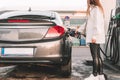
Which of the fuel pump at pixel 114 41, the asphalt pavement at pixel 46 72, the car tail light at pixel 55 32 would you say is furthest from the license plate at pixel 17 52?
the fuel pump at pixel 114 41

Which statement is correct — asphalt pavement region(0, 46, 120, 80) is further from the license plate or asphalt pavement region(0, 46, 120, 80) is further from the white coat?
the white coat

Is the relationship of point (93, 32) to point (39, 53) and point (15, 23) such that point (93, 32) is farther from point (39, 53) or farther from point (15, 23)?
point (15, 23)

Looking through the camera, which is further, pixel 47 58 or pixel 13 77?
pixel 13 77

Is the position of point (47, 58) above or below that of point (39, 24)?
below

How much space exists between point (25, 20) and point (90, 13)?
1327 mm

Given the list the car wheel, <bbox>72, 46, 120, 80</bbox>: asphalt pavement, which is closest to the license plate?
the car wheel

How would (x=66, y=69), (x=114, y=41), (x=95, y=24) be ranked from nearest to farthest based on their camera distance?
(x=95, y=24)
(x=66, y=69)
(x=114, y=41)

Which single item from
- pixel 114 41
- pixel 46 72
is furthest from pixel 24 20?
pixel 114 41

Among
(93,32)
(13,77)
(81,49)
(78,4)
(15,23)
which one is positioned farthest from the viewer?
(78,4)

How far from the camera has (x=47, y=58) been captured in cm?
720

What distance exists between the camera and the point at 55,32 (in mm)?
7309

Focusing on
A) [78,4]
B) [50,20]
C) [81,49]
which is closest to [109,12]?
[81,49]

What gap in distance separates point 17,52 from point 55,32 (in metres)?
0.82

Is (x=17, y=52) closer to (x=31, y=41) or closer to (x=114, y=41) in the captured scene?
(x=31, y=41)
